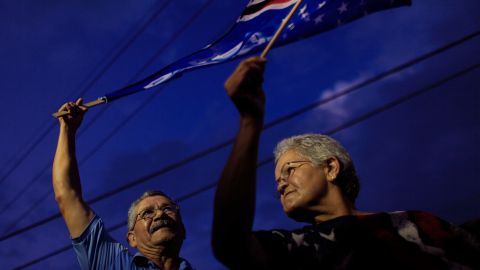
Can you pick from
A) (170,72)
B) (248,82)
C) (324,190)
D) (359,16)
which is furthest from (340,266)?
(170,72)

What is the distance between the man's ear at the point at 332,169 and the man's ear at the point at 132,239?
2.11 metres

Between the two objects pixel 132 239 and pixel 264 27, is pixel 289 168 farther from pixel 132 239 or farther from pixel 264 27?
pixel 264 27

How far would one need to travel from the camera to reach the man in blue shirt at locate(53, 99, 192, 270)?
12.9ft

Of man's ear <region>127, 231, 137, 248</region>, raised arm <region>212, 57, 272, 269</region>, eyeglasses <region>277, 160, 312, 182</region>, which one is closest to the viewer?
raised arm <region>212, 57, 272, 269</region>

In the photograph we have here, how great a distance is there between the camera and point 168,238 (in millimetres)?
4219

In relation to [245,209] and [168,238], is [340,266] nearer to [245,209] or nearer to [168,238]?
[245,209]

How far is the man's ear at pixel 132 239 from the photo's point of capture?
14.6 feet

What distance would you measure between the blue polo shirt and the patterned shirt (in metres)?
1.89

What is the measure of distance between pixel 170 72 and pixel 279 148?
2296 millimetres

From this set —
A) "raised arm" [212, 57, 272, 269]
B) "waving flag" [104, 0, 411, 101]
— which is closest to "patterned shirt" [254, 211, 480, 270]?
"raised arm" [212, 57, 272, 269]

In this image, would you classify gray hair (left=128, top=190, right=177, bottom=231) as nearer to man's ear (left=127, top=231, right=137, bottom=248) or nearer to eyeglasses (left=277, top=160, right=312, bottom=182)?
man's ear (left=127, top=231, right=137, bottom=248)

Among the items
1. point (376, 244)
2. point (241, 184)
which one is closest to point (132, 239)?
point (376, 244)

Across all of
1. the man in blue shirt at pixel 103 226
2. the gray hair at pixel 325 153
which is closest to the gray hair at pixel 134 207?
the man in blue shirt at pixel 103 226

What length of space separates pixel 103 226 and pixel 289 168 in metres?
1.76
